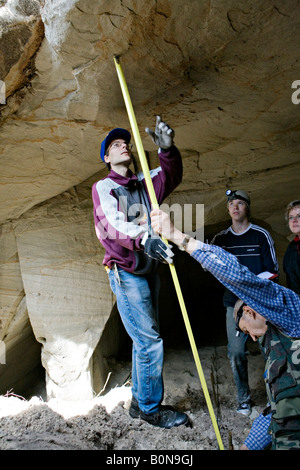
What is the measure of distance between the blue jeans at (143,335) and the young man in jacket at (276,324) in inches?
28.8

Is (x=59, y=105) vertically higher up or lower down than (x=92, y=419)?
higher up

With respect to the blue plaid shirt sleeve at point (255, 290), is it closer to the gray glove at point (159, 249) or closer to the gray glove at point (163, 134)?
the gray glove at point (159, 249)

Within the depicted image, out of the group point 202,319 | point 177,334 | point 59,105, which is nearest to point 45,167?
point 59,105

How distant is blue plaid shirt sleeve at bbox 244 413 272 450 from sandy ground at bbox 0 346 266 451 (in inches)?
11.5

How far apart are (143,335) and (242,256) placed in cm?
91

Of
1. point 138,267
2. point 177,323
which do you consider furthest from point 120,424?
point 177,323

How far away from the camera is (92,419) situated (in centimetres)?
227

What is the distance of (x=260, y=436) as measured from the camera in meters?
1.58

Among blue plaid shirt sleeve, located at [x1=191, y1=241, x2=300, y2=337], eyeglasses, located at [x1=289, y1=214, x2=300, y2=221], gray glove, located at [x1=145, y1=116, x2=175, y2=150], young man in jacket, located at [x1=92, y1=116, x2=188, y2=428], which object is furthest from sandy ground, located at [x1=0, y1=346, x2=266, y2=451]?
gray glove, located at [x1=145, y1=116, x2=175, y2=150]

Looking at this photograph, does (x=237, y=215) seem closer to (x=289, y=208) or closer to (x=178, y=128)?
(x=289, y=208)

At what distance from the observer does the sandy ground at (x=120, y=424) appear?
1.94 metres

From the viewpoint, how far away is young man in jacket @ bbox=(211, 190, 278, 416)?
2.39 meters

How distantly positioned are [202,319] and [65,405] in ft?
10.4
